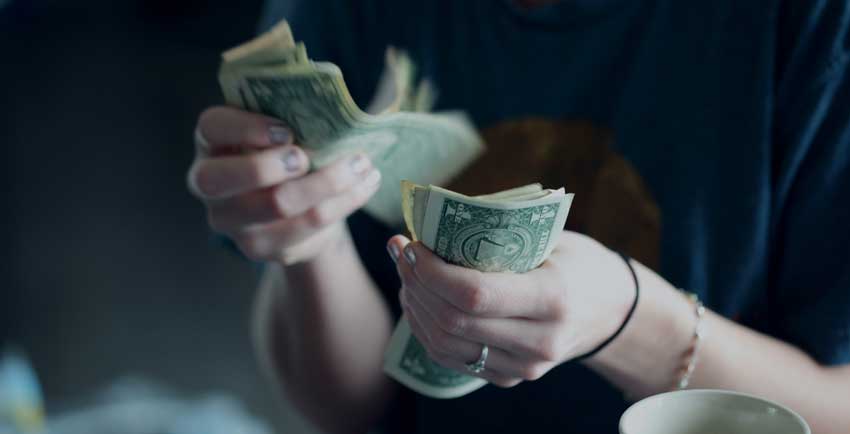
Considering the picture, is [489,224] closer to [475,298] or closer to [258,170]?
[475,298]

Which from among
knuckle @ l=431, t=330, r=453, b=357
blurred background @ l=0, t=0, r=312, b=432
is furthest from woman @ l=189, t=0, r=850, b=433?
blurred background @ l=0, t=0, r=312, b=432

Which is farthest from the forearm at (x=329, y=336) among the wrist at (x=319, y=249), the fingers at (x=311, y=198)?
the fingers at (x=311, y=198)

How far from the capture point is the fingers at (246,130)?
55 centimetres

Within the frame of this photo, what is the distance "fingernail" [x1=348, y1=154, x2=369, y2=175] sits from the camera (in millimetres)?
570

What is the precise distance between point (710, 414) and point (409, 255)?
18 cm

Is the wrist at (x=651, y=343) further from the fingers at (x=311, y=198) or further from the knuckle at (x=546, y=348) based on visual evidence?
the fingers at (x=311, y=198)

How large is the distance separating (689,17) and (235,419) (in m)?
1.39

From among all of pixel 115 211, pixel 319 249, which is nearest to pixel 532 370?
pixel 319 249

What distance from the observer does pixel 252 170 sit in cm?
55

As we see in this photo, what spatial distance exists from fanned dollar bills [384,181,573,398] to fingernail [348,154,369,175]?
0.13 m

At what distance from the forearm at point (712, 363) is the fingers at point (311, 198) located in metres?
0.20

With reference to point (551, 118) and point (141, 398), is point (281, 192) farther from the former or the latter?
point (141, 398)

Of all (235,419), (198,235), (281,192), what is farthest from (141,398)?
(281,192)

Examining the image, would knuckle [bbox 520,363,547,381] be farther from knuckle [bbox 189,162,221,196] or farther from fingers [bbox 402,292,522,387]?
knuckle [bbox 189,162,221,196]
